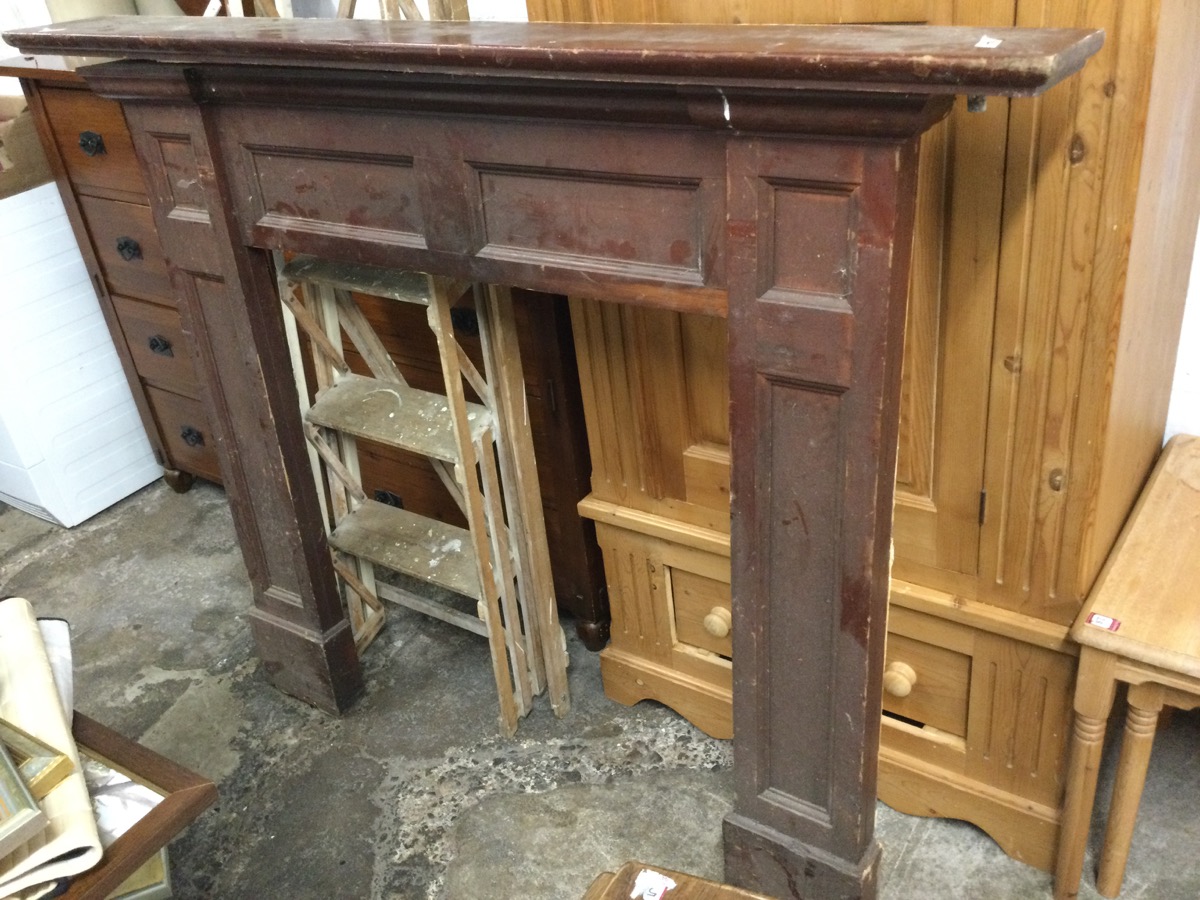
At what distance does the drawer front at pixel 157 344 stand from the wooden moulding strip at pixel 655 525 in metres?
1.25

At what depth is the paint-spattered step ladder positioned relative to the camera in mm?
1812

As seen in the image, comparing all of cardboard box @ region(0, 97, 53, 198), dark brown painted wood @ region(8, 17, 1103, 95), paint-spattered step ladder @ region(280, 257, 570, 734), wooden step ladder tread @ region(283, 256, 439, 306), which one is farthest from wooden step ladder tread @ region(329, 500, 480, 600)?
cardboard box @ region(0, 97, 53, 198)

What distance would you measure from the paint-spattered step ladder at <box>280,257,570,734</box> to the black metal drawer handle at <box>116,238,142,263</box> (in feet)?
2.34

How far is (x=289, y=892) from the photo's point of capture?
6.04 ft

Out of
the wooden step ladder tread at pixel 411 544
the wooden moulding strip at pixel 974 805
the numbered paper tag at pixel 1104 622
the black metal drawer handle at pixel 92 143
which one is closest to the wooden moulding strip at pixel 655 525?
the wooden step ladder tread at pixel 411 544

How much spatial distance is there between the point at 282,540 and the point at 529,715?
595mm

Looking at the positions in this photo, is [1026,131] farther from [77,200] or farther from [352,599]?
[77,200]

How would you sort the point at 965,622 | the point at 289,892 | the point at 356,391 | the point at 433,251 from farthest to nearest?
the point at 356,391 < the point at 289,892 < the point at 965,622 < the point at 433,251

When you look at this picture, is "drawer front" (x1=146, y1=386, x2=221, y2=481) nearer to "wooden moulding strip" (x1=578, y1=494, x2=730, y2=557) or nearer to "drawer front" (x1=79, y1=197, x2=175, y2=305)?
"drawer front" (x1=79, y1=197, x2=175, y2=305)

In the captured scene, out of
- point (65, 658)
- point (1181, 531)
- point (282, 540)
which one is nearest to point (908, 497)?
→ point (1181, 531)

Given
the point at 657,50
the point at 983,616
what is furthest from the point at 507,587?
the point at 657,50

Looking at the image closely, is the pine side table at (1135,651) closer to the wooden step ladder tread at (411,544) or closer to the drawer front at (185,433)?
the wooden step ladder tread at (411,544)

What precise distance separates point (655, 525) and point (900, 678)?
1.58ft

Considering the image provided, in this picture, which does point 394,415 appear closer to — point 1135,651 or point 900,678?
point 900,678
